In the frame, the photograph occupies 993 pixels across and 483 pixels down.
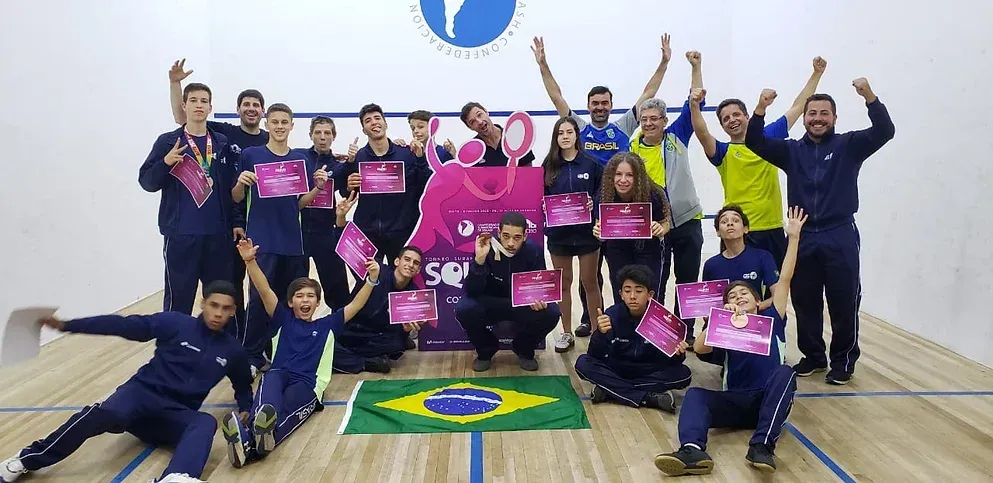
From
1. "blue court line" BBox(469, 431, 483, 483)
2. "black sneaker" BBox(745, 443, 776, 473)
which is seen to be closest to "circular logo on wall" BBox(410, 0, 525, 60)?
"blue court line" BBox(469, 431, 483, 483)

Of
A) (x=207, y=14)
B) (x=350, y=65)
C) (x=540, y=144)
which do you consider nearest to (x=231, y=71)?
(x=207, y=14)

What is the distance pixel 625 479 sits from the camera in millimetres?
→ 2162

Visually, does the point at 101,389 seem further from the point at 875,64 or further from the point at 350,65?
the point at 875,64

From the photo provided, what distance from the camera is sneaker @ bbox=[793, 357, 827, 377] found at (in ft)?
10.5


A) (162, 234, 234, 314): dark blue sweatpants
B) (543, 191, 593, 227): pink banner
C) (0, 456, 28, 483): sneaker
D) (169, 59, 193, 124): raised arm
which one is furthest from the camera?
(543, 191, 593, 227): pink banner

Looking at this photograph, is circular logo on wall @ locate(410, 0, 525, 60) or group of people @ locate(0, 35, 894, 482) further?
circular logo on wall @ locate(410, 0, 525, 60)

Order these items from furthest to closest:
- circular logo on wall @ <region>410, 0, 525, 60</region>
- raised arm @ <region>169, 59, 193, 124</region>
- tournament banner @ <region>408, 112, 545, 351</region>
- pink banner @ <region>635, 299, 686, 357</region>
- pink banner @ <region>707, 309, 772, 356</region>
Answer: circular logo on wall @ <region>410, 0, 525, 60</region>, tournament banner @ <region>408, 112, 545, 351</region>, raised arm @ <region>169, 59, 193, 124</region>, pink banner @ <region>635, 299, 686, 357</region>, pink banner @ <region>707, 309, 772, 356</region>

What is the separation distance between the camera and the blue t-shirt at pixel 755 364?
8.23 ft

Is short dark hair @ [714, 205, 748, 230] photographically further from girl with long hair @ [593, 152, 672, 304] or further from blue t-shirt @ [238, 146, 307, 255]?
blue t-shirt @ [238, 146, 307, 255]

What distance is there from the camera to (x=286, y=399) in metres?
2.56

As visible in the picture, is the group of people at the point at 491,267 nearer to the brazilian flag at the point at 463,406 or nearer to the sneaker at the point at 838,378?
the sneaker at the point at 838,378

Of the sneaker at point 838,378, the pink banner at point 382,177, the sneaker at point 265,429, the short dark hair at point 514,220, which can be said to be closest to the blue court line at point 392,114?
the pink banner at point 382,177

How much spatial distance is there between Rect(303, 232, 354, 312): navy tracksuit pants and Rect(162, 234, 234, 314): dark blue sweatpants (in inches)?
17.1

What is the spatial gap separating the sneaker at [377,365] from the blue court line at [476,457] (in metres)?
0.88
